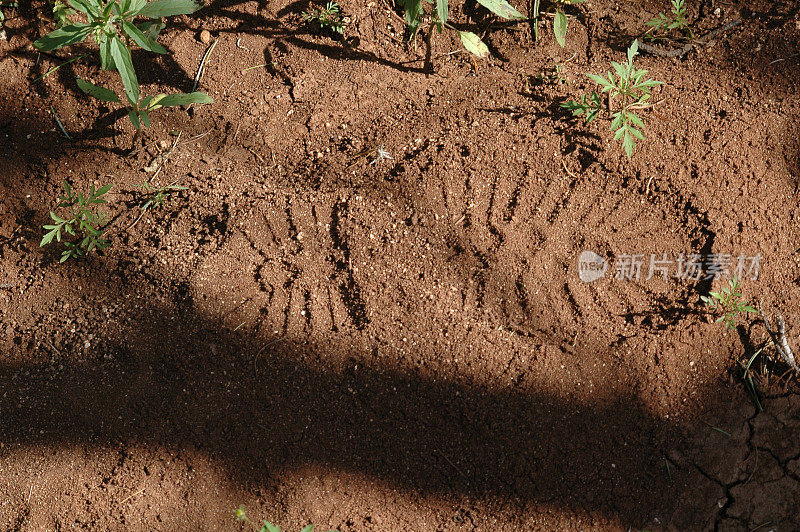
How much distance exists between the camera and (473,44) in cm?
249

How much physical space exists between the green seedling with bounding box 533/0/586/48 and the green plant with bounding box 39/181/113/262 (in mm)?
2054

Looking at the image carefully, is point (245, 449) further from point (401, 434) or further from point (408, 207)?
point (408, 207)

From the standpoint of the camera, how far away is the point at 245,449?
2199 mm

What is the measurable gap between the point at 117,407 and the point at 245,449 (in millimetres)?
554

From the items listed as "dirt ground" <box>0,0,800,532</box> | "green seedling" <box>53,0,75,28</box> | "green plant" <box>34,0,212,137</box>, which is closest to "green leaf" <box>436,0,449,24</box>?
"dirt ground" <box>0,0,800,532</box>

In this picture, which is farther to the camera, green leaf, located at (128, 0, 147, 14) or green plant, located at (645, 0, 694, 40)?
green plant, located at (645, 0, 694, 40)

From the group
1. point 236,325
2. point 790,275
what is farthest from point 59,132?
point 790,275

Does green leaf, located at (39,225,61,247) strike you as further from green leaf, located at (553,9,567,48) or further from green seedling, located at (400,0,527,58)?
green leaf, located at (553,9,567,48)

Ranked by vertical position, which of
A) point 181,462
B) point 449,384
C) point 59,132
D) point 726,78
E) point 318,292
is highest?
point 726,78

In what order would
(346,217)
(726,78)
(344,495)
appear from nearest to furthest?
(344,495), (346,217), (726,78)

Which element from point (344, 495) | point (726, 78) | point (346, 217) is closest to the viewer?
point (344, 495)

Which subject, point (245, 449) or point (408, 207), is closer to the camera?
point (245, 449)

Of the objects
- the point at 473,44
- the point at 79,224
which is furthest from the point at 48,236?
the point at 473,44

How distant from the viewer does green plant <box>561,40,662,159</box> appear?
2299mm
